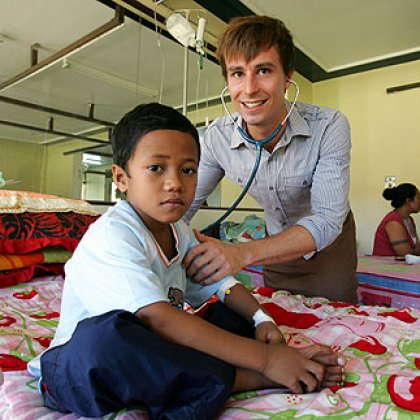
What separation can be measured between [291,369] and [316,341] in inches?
12.8

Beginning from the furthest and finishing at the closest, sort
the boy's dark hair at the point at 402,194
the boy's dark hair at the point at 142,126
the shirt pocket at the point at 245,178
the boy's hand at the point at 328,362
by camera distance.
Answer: the boy's dark hair at the point at 402,194 < the shirt pocket at the point at 245,178 < the boy's dark hair at the point at 142,126 < the boy's hand at the point at 328,362

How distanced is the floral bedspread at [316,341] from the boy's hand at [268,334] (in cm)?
11

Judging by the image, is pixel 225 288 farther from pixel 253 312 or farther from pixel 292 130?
pixel 292 130

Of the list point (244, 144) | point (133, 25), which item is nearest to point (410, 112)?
point (133, 25)

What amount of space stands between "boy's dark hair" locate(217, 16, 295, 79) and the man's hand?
599 mm

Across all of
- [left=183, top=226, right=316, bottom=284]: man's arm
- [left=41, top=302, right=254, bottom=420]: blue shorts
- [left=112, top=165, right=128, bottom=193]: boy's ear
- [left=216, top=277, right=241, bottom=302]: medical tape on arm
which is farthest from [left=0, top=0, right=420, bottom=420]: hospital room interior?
[left=112, top=165, right=128, bottom=193]: boy's ear

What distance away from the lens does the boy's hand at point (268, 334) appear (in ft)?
2.45

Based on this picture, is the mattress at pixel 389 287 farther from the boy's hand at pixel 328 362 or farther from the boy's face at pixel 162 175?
the boy's face at pixel 162 175

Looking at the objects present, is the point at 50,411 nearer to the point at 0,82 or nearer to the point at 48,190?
the point at 48,190

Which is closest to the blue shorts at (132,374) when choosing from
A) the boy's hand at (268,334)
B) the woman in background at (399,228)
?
the boy's hand at (268,334)

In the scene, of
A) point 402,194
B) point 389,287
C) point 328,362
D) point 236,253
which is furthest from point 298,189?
point 402,194

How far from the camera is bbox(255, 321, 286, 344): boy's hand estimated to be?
29.4 inches

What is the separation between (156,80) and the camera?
2625 millimetres

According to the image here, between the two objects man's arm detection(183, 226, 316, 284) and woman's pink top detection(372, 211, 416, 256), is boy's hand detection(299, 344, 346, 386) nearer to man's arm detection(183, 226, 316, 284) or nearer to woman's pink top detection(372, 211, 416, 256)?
man's arm detection(183, 226, 316, 284)
